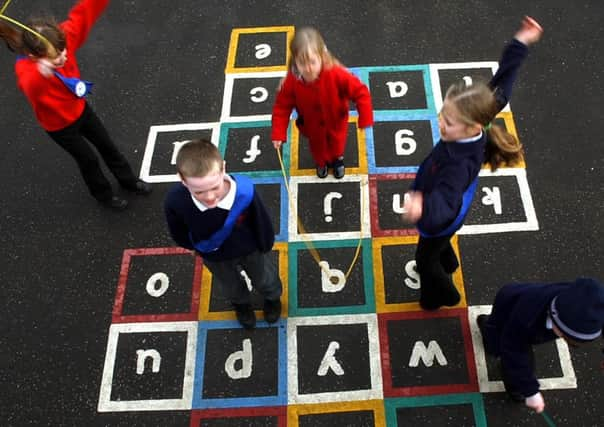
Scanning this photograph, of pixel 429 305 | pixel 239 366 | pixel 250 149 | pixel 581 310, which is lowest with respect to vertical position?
pixel 581 310

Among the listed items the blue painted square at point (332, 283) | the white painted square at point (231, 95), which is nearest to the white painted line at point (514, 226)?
the blue painted square at point (332, 283)

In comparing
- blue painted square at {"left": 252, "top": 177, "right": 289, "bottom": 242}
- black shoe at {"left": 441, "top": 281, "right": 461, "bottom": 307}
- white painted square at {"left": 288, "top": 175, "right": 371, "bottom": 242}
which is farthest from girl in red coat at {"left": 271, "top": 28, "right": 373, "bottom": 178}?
black shoe at {"left": 441, "top": 281, "right": 461, "bottom": 307}

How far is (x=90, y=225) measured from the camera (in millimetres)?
3703

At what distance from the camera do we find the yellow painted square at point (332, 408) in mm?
2826

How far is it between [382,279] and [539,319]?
1238 millimetres

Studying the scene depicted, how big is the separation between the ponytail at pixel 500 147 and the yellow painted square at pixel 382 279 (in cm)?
108

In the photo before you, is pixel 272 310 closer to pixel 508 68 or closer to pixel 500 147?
pixel 500 147

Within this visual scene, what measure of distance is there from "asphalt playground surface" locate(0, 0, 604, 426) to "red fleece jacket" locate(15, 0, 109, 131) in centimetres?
93

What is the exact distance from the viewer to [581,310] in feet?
6.23

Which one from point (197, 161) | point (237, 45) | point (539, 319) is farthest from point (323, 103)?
point (237, 45)

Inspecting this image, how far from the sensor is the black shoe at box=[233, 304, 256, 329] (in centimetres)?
304

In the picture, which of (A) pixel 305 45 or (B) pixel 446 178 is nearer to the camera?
(B) pixel 446 178

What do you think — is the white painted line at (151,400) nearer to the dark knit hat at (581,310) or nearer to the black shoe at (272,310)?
the black shoe at (272,310)

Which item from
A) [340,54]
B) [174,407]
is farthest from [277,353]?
[340,54]
